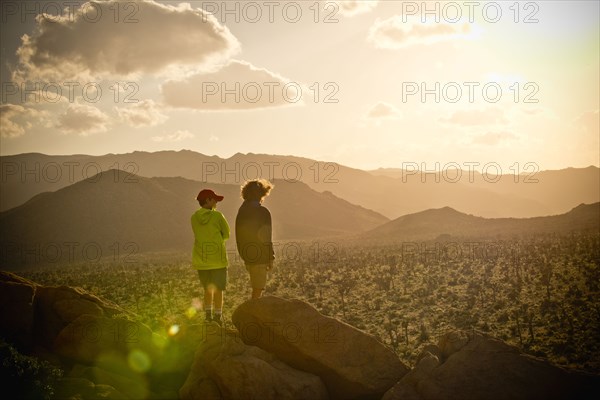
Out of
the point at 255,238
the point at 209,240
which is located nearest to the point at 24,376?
the point at 209,240

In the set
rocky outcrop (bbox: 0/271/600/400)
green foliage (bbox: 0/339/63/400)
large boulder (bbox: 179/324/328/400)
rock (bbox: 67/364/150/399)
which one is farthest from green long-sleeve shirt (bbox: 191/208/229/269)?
green foliage (bbox: 0/339/63/400)

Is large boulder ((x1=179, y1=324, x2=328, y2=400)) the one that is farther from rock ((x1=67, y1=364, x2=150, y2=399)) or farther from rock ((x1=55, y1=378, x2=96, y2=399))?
rock ((x1=55, y1=378, x2=96, y2=399))

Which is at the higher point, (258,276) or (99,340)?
(258,276)

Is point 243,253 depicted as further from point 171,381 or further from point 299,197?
point 299,197

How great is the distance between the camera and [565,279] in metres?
15.5

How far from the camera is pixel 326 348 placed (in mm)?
6699

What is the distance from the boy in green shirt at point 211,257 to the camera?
784 cm

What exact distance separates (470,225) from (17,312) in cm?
6712

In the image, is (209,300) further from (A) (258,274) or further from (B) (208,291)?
(A) (258,274)

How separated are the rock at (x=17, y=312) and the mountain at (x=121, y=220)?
179 ft

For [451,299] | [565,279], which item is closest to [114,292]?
[451,299]

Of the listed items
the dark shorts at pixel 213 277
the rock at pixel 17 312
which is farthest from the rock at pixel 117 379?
the dark shorts at pixel 213 277

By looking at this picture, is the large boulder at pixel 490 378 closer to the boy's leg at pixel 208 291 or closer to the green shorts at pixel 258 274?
the green shorts at pixel 258 274

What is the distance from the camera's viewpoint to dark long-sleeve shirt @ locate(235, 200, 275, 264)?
7859 millimetres
